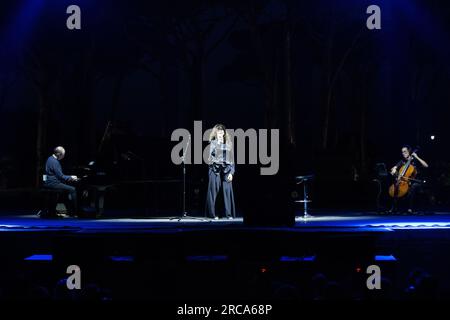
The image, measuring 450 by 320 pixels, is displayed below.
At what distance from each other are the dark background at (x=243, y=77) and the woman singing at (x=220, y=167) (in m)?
1.43

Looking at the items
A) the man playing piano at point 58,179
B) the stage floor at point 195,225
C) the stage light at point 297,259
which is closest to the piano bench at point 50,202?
the man playing piano at point 58,179

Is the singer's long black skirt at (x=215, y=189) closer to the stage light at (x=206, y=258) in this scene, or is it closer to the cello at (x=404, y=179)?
the cello at (x=404, y=179)

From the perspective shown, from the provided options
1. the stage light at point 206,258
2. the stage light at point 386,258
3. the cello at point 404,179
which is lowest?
the stage light at point 386,258

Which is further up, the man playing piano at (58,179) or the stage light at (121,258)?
the man playing piano at (58,179)

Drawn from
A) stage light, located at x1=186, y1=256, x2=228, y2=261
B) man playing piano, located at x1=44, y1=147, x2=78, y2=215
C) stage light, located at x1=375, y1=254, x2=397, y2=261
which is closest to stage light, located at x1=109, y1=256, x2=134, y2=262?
stage light, located at x1=186, y1=256, x2=228, y2=261

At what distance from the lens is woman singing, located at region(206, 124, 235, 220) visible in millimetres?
9742

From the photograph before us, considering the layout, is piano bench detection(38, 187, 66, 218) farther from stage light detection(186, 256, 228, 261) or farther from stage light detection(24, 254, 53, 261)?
stage light detection(186, 256, 228, 261)

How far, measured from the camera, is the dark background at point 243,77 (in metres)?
14.6

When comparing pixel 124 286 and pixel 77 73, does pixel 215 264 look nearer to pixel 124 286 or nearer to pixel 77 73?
pixel 124 286

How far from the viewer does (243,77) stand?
2041 centimetres

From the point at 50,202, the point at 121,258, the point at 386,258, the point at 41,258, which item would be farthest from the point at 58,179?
the point at 386,258

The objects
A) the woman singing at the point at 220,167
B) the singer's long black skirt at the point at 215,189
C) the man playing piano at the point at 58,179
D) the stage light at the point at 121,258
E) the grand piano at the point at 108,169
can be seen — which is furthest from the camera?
the man playing piano at the point at 58,179
